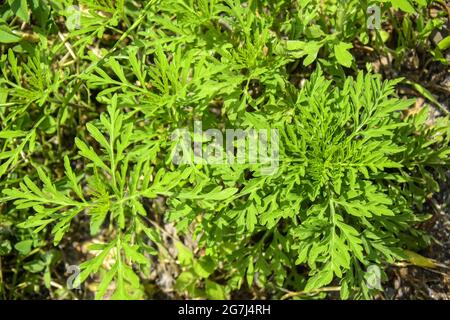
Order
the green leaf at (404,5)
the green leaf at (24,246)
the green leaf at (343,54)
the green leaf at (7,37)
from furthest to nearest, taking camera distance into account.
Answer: the green leaf at (24,246)
the green leaf at (7,37)
the green leaf at (343,54)
the green leaf at (404,5)

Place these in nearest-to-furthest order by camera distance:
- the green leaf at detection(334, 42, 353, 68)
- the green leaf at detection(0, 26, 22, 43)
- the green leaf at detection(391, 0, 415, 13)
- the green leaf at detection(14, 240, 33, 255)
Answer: the green leaf at detection(391, 0, 415, 13) → the green leaf at detection(334, 42, 353, 68) → the green leaf at detection(0, 26, 22, 43) → the green leaf at detection(14, 240, 33, 255)

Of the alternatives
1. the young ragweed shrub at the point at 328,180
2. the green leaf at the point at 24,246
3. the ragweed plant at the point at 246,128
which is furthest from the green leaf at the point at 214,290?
the green leaf at the point at 24,246

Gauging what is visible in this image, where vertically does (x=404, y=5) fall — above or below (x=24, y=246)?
above

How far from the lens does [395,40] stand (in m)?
3.32

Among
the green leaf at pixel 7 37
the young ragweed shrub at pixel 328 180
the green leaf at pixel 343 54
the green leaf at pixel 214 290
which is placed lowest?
the green leaf at pixel 214 290

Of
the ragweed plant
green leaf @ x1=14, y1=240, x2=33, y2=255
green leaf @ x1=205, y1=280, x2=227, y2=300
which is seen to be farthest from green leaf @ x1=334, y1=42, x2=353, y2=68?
green leaf @ x1=14, y1=240, x2=33, y2=255

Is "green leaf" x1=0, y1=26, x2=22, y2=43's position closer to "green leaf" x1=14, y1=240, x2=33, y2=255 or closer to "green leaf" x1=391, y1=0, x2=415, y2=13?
"green leaf" x1=14, y1=240, x2=33, y2=255

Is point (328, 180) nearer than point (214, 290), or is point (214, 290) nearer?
point (328, 180)

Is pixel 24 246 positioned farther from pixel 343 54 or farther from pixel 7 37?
pixel 343 54

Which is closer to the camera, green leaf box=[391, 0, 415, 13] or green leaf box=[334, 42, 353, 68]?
green leaf box=[391, 0, 415, 13]

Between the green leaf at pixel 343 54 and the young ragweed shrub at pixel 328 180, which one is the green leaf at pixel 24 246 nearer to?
the young ragweed shrub at pixel 328 180

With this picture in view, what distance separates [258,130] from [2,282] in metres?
2.20

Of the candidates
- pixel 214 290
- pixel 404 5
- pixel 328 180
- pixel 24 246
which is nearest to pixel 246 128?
pixel 328 180
